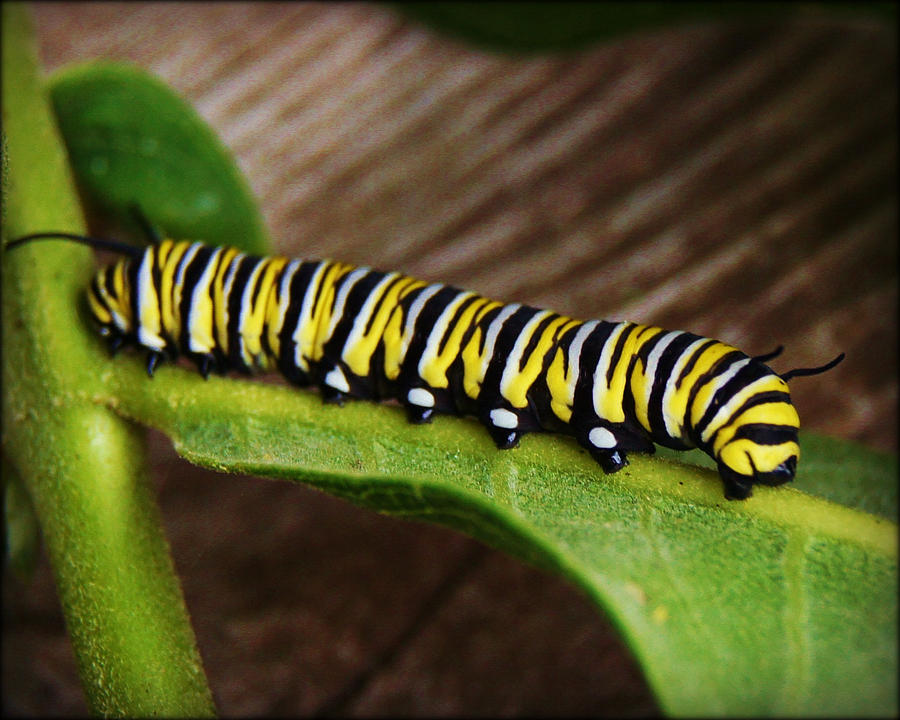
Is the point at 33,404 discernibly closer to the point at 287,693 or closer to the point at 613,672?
the point at 287,693

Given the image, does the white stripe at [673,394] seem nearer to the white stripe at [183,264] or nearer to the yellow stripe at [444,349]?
the yellow stripe at [444,349]

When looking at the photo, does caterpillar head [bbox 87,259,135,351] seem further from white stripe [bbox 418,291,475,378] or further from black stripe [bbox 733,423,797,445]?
black stripe [bbox 733,423,797,445]

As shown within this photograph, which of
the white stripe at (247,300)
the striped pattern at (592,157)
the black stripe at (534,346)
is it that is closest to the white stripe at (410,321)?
the black stripe at (534,346)

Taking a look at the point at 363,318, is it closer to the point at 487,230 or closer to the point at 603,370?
the point at 603,370

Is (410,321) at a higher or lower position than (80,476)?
higher

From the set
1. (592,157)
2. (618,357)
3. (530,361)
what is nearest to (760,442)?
(618,357)

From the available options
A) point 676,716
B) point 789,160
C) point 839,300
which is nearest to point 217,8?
point 789,160

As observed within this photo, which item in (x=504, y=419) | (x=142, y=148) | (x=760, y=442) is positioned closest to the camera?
(x=760, y=442)

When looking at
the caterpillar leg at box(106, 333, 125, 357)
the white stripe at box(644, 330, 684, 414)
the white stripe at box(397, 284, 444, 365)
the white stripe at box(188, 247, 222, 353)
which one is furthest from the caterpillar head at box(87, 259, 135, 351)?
the white stripe at box(644, 330, 684, 414)
